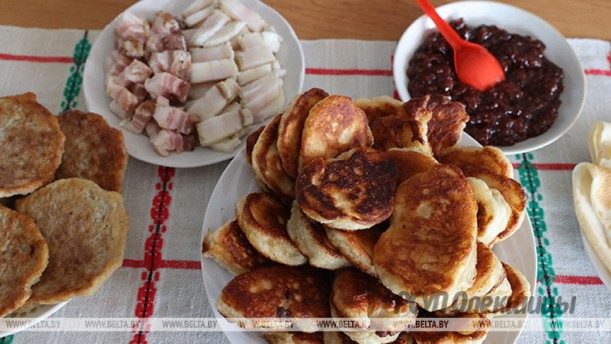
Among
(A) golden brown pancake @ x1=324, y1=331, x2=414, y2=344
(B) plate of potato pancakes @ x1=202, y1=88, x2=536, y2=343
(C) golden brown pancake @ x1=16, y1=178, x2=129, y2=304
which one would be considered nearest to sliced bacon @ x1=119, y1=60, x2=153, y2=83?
(C) golden brown pancake @ x1=16, y1=178, x2=129, y2=304

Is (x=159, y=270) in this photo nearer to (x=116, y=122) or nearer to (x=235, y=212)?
(x=235, y=212)

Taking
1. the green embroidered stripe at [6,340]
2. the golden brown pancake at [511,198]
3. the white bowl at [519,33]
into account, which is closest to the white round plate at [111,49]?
the white bowl at [519,33]

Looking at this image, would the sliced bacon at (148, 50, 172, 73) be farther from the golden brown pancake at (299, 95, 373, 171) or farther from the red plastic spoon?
the red plastic spoon

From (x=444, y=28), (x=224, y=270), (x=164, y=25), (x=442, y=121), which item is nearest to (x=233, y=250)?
(x=224, y=270)

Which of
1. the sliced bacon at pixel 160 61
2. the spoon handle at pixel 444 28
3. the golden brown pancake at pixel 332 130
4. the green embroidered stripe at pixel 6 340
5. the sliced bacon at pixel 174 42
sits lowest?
the green embroidered stripe at pixel 6 340

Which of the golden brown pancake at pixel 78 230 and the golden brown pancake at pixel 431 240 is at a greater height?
the golden brown pancake at pixel 431 240

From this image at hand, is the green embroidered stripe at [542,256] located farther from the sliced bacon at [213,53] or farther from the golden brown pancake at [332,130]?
the sliced bacon at [213,53]

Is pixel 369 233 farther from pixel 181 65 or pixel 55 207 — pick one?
pixel 181 65

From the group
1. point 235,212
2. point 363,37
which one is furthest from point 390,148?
point 363,37
